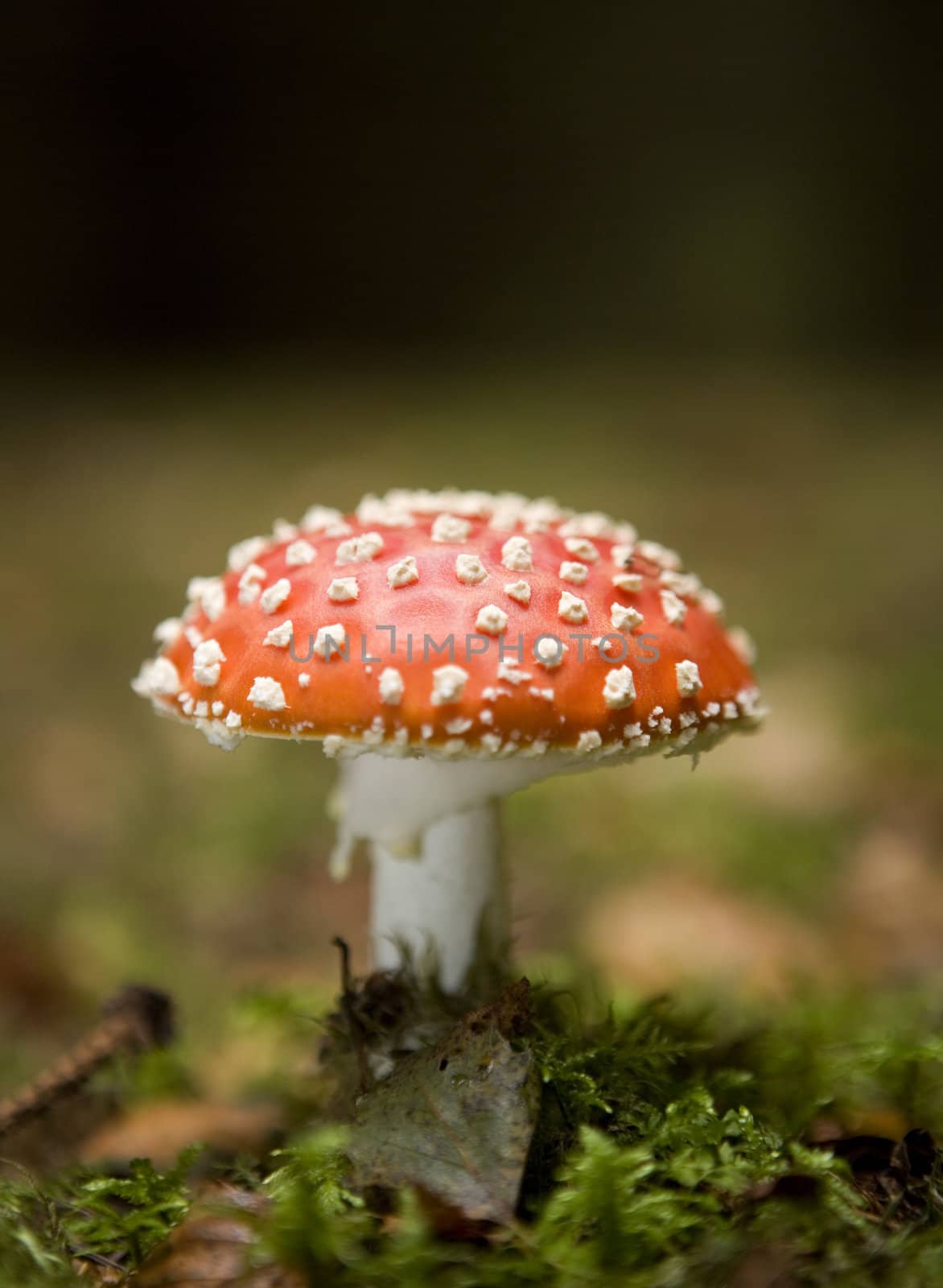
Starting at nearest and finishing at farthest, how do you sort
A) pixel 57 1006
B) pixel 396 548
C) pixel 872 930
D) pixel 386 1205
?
1. pixel 386 1205
2. pixel 396 548
3. pixel 57 1006
4. pixel 872 930

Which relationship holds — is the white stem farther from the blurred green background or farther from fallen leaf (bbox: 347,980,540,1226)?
the blurred green background

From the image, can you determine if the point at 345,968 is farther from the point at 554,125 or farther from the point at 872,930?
the point at 554,125

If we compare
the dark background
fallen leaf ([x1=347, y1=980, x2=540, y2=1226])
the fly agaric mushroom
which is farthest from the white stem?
the dark background

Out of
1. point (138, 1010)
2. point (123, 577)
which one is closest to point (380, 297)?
point (123, 577)

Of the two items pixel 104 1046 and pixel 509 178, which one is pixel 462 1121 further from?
pixel 509 178

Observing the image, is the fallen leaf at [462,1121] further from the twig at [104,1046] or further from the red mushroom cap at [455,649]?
the twig at [104,1046]

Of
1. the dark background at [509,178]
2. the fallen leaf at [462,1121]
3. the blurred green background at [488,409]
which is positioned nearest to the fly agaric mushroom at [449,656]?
the fallen leaf at [462,1121]

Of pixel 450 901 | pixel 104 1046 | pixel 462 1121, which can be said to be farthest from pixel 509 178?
pixel 462 1121
